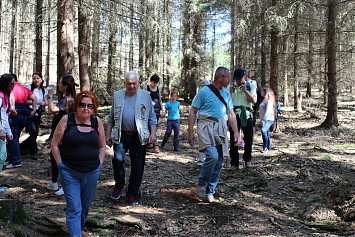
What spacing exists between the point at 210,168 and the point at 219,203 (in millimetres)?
605

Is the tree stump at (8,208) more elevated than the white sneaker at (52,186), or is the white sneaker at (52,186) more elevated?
the tree stump at (8,208)

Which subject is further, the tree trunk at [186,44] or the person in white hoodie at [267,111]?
the tree trunk at [186,44]

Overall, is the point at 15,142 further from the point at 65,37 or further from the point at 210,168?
the point at 210,168

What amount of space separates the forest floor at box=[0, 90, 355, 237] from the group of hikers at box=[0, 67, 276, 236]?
379 millimetres

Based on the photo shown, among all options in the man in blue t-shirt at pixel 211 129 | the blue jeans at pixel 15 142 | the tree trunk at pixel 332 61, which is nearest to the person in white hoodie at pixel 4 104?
the blue jeans at pixel 15 142

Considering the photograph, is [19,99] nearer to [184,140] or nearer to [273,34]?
[184,140]

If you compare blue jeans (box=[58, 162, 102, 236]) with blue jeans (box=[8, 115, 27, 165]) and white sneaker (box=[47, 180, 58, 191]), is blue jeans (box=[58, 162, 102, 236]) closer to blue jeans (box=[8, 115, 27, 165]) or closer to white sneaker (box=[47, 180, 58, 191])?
white sneaker (box=[47, 180, 58, 191])

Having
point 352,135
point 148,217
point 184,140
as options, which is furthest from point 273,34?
point 148,217

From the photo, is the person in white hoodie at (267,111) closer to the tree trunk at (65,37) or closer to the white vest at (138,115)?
the white vest at (138,115)

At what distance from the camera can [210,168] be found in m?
4.89

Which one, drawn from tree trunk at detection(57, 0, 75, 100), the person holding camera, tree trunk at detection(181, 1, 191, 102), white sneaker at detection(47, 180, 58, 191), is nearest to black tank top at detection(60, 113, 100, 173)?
white sneaker at detection(47, 180, 58, 191)

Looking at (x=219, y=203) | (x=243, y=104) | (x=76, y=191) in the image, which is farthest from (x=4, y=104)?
(x=243, y=104)

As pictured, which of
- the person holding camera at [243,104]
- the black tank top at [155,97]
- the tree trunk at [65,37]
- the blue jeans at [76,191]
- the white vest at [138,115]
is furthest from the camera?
the black tank top at [155,97]

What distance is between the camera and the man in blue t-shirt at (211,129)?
4914 mm
